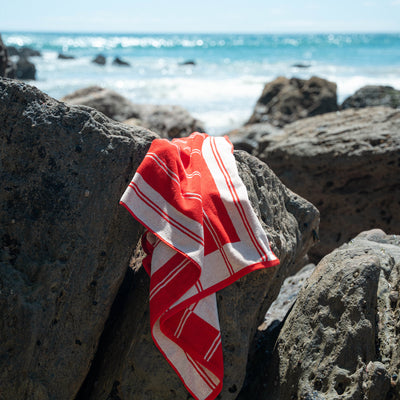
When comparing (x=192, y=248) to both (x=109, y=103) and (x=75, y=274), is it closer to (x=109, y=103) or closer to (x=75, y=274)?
(x=75, y=274)

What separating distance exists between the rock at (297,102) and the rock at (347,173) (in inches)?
226

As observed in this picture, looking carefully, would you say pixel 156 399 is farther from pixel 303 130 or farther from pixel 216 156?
pixel 303 130

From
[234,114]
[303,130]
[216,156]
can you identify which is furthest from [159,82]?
[216,156]

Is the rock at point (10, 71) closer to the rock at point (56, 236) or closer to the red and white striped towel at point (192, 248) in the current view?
the rock at point (56, 236)

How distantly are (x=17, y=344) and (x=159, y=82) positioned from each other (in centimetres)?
2358

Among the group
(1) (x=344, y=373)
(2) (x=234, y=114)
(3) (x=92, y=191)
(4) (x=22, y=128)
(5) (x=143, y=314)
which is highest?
(4) (x=22, y=128)

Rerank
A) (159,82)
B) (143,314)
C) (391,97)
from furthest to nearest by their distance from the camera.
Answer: (159,82)
(391,97)
(143,314)

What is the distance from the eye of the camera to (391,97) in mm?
9250

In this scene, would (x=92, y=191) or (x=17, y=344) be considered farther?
(x=92, y=191)

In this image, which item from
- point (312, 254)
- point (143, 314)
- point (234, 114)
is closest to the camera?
point (143, 314)

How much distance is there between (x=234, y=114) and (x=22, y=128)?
43.9 feet

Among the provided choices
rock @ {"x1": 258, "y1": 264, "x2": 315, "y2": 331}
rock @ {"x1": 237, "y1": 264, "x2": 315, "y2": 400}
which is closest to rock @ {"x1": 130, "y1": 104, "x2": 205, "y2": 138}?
rock @ {"x1": 258, "y1": 264, "x2": 315, "y2": 331}

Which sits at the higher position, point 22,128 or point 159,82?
point 22,128

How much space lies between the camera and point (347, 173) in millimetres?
4680
